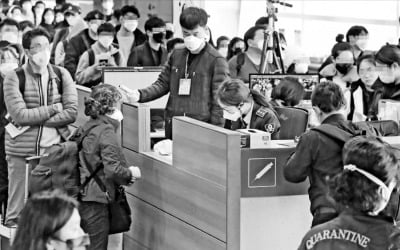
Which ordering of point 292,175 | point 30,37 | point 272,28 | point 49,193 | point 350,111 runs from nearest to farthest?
point 49,193, point 292,175, point 30,37, point 350,111, point 272,28

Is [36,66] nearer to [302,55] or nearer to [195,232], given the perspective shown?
[195,232]

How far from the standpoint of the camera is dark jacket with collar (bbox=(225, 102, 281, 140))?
4.90 m

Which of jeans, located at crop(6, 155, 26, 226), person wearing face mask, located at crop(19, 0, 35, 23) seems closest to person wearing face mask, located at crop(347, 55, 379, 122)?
jeans, located at crop(6, 155, 26, 226)

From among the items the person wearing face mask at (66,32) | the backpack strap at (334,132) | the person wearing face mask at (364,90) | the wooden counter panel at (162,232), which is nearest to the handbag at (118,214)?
the wooden counter panel at (162,232)

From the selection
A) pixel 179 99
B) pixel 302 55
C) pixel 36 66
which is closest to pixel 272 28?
pixel 302 55

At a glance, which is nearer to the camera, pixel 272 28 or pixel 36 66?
pixel 36 66

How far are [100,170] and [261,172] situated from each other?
1014 millimetres

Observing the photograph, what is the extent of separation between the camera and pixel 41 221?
8.68 ft

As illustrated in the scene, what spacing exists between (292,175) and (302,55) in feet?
14.9

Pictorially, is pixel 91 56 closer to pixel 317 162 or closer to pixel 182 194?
pixel 182 194

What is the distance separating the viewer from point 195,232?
468 centimetres

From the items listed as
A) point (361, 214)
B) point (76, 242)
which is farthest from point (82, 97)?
point (361, 214)

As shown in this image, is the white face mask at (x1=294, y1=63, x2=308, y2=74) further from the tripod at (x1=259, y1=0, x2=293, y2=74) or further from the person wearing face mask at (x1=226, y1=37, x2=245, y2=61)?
the person wearing face mask at (x1=226, y1=37, x2=245, y2=61)

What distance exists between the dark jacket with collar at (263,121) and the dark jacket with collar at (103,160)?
0.72 m
